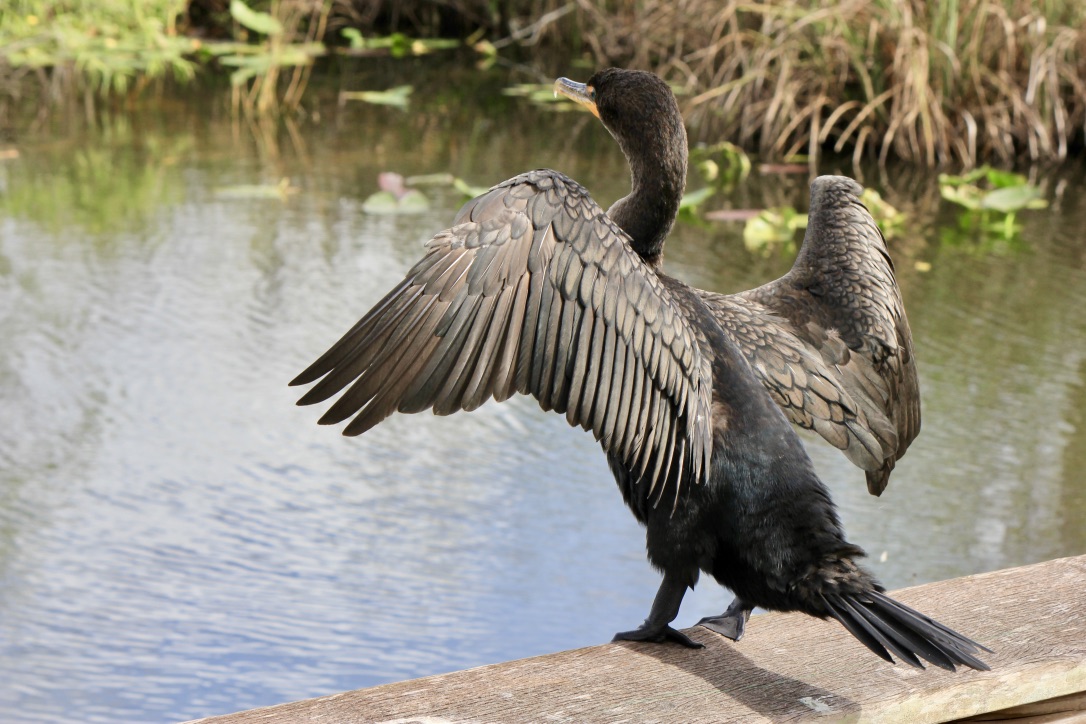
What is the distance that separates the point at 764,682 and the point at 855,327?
2.51ft

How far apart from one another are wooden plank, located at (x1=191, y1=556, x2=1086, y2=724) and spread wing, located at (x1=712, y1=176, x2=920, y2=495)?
1.04ft

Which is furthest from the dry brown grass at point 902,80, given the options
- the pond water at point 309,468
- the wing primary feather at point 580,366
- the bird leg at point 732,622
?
the wing primary feather at point 580,366

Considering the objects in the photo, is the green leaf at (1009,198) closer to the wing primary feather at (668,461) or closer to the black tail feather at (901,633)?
the wing primary feather at (668,461)

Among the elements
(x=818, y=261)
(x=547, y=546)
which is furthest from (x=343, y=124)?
(x=818, y=261)

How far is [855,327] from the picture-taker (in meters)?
2.42

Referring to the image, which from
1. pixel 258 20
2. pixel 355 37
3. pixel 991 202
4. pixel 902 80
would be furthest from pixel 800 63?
pixel 355 37

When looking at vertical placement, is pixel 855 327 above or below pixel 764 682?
above

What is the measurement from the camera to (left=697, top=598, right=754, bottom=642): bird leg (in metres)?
2.06

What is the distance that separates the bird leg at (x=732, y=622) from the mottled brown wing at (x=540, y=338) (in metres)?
0.22

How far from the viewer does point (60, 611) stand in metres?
3.10

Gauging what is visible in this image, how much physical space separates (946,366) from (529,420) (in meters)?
1.40

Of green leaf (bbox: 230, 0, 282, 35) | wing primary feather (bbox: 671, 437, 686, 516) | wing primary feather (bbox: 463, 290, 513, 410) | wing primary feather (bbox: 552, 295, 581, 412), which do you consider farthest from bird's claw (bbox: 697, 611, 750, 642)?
green leaf (bbox: 230, 0, 282, 35)

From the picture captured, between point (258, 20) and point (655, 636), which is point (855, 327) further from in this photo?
point (258, 20)

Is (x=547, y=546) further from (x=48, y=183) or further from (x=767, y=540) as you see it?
(x=48, y=183)
